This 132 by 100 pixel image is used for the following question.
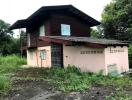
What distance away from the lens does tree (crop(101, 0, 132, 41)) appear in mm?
31438

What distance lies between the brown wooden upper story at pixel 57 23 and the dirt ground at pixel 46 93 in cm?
1045

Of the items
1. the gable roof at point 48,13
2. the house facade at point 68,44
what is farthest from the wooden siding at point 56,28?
the gable roof at point 48,13

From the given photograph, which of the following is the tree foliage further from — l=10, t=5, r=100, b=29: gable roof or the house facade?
l=10, t=5, r=100, b=29: gable roof

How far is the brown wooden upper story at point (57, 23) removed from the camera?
78.0 ft

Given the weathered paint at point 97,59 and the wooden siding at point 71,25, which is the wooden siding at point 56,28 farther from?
the weathered paint at point 97,59

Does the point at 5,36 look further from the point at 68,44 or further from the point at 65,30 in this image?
the point at 68,44

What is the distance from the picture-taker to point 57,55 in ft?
75.7

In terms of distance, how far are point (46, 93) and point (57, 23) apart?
41.2 feet

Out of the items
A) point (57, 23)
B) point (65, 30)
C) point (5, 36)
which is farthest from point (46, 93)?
point (5, 36)

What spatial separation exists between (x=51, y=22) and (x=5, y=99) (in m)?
12.9

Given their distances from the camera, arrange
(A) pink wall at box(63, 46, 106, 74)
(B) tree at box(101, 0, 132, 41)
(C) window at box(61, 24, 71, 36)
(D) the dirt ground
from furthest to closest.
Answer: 1. (B) tree at box(101, 0, 132, 41)
2. (C) window at box(61, 24, 71, 36)
3. (A) pink wall at box(63, 46, 106, 74)
4. (D) the dirt ground

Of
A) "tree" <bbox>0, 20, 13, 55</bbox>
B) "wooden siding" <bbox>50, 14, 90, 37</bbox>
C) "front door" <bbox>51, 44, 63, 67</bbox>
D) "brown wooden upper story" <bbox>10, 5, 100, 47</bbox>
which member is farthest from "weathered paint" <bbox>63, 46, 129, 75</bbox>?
"tree" <bbox>0, 20, 13, 55</bbox>

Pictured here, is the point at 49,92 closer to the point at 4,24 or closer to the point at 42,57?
the point at 42,57

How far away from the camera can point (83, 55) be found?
20.4 m
